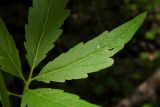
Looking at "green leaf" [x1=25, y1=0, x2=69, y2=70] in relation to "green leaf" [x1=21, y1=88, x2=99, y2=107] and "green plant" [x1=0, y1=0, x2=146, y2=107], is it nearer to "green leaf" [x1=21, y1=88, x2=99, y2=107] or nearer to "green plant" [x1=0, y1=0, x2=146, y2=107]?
"green plant" [x1=0, y1=0, x2=146, y2=107]

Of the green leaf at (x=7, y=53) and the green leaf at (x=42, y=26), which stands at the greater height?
the green leaf at (x=42, y=26)

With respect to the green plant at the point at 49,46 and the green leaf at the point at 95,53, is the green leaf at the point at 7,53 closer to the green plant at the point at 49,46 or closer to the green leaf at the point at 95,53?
the green plant at the point at 49,46

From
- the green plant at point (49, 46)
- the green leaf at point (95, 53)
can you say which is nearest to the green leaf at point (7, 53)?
the green plant at point (49, 46)

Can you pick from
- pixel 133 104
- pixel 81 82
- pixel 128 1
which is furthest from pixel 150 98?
pixel 128 1

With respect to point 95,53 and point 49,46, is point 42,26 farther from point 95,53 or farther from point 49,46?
point 95,53

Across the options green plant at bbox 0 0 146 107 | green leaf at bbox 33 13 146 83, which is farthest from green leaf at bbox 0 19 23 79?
green leaf at bbox 33 13 146 83

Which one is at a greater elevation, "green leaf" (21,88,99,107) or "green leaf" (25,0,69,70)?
"green leaf" (25,0,69,70)

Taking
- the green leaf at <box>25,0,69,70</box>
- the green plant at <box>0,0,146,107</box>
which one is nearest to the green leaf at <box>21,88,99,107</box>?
the green plant at <box>0,0,146,107</box>

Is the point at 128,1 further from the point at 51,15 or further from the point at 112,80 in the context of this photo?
the point at 51,15
